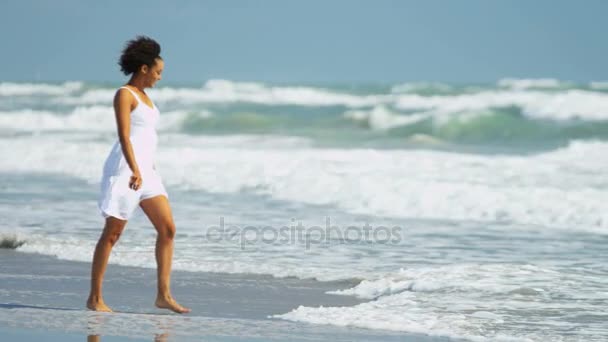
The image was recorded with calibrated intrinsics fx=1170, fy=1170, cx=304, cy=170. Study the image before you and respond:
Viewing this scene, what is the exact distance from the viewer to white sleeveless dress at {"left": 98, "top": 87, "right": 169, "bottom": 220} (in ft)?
17.6

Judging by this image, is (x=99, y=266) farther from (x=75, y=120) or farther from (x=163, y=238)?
(x=75, y=120)

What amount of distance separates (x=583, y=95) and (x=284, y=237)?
23.6 metres

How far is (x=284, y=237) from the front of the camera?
30.8ft

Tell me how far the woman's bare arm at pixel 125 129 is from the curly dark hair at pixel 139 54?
0.61 feet

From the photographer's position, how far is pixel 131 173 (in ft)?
17.6

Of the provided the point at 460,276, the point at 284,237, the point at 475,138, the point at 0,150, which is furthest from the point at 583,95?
the point at 460,276

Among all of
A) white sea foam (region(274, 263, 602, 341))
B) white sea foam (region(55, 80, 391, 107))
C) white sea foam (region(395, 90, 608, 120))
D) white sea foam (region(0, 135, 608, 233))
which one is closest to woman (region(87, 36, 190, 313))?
white sea foam (region(274, 263, 602, 341))

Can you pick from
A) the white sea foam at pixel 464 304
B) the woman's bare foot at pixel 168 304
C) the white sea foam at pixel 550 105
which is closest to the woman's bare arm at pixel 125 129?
the woman's bare foot at pixel 168 304

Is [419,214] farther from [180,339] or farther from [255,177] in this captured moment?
[180,339]

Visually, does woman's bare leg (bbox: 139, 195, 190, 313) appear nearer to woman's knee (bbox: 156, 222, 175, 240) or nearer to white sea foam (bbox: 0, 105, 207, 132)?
woman's knee (bbox: 156, 222, 175, 240)

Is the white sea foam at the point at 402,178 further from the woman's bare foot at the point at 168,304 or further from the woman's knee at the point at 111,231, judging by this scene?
the woman's knee at the point at 111,231

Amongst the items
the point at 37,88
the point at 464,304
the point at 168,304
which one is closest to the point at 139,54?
the point at 168,304

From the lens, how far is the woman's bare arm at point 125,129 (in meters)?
5.30

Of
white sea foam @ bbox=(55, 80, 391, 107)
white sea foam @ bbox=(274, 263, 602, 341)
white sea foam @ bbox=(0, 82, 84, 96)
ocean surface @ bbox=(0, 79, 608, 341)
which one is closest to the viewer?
white sea foam @ bbox=(274, 263, 602, 341)
